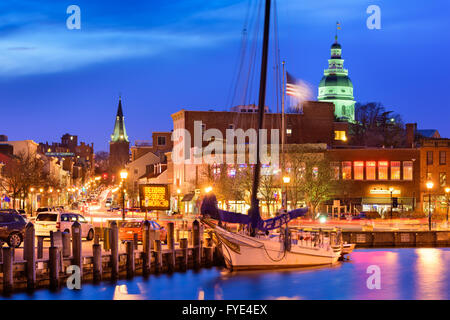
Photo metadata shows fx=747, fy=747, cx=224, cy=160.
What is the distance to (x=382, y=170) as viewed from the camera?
102 meters

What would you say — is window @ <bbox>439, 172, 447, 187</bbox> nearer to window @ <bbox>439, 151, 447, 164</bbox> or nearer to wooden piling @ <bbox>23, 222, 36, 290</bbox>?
window @ <bbox>439, 151, 447, 164</bbox>

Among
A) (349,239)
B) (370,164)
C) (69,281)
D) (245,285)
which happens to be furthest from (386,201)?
(69,281)

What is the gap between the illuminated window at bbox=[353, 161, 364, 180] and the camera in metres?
103

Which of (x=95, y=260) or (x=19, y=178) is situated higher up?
(x=19, y=178)

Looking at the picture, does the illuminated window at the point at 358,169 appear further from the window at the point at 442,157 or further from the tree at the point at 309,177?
the window at the point at 442,157

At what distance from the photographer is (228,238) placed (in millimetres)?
47156

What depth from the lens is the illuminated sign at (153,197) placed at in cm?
6124

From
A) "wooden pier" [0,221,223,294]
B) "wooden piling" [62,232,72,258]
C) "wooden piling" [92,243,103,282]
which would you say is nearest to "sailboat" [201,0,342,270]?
"wooden pier" [0,221,223,294]

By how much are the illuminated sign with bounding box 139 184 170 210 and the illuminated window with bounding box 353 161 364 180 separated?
152ft

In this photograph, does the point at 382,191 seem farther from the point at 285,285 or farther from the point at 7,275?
the point at 7,275

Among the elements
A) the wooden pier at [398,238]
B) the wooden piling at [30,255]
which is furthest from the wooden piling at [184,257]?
the wooden pier at [398,238]

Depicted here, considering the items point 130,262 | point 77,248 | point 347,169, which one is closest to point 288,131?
point 347,169

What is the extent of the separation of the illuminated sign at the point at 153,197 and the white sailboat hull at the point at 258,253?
14.5 meters

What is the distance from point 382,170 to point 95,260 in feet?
225
